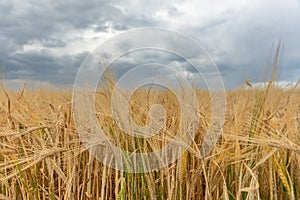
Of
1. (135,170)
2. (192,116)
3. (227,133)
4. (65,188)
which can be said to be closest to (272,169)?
(227,133)

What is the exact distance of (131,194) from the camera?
95 cm

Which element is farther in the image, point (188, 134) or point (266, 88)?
point (266, 88)

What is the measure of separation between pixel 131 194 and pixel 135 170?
0.23ft

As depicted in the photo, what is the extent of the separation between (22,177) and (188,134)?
0.55 meters

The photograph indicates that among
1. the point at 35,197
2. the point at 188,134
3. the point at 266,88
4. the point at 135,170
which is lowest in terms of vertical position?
the point at 35,197

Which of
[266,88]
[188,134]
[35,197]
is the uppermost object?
[266,88]

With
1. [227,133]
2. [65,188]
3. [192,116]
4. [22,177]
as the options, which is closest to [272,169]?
[227,133]

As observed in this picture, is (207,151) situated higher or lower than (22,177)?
higher

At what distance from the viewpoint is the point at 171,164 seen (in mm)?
1004

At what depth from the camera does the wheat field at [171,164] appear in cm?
92

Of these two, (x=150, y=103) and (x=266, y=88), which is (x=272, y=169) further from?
(x=150, y=103)

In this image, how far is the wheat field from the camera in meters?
0.92

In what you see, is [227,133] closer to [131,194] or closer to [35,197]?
[131,194]

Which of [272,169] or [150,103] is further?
[150,103]
